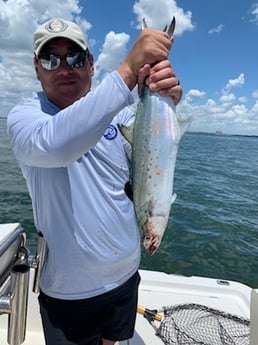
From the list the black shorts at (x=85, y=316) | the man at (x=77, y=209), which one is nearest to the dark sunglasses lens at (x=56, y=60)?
the man at (x=77, y=209)

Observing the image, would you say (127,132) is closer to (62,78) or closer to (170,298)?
(62,78)

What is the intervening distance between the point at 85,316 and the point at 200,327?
143 centimetres

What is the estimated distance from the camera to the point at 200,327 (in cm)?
291

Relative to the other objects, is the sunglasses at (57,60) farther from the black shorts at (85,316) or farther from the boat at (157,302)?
the black shorts at (85,316)

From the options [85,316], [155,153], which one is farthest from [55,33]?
[85,316]

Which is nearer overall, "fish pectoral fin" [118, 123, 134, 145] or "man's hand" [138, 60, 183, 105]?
"man's hand" [138, 60, 183, 105]

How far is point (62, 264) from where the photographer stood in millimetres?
1789

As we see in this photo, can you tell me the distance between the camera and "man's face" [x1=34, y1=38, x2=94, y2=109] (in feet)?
5.75

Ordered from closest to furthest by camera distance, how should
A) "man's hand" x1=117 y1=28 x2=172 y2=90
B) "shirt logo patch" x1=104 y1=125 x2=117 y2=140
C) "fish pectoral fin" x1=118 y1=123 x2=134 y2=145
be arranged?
"man's hand" x1=117 y1=28 x2=172 y2=90, "fish pectoral fin" x1=118 y1=123 x2=134 y2=145, "shirt logo patch" x1=104 y1=125 x2=117 y2=140

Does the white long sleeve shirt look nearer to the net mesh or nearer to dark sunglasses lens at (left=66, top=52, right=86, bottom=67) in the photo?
dark sunglasses lens at (left=66, top=52, right=86, bottom=67)

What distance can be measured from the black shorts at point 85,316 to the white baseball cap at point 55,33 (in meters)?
1.29

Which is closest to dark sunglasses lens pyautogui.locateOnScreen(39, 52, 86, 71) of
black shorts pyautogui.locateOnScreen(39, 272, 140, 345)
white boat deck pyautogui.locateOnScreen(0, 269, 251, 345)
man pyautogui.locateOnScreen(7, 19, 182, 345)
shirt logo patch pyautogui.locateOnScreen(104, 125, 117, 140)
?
man pyautogui.locateOnScreen(7, 19, 182, 345)

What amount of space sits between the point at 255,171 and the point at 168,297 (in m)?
16.7

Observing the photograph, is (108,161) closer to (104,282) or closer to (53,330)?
(104,282)
